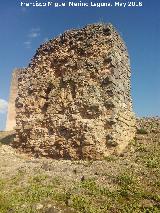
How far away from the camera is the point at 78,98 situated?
41.8 ft

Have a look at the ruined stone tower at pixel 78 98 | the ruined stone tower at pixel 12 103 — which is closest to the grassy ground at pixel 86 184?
the ruined stone tower at pixel 78 98

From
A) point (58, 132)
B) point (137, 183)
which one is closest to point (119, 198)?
point (137, 183)

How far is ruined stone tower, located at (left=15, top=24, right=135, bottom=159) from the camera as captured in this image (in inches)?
478

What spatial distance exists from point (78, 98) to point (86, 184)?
3.99 metres

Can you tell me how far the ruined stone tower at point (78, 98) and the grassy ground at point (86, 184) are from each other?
0.73m

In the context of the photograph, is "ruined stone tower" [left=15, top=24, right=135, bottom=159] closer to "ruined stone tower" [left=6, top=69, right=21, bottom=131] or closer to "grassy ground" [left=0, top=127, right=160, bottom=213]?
"grassy ground" [left=0, top=127, right=160, bottom=213]

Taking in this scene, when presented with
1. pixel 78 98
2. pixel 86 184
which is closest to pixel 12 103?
pixel 78 98

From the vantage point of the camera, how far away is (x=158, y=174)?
389 inches

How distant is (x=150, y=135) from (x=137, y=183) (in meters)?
4.40

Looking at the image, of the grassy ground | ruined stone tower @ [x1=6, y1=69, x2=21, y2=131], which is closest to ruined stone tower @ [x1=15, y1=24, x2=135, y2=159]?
the grassy ground

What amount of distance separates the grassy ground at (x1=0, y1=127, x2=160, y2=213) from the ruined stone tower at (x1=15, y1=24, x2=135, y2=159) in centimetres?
73

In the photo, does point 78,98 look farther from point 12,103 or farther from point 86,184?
point 12,103

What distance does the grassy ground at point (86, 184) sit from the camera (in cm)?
859

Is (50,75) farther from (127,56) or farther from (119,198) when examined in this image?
(119,198)
